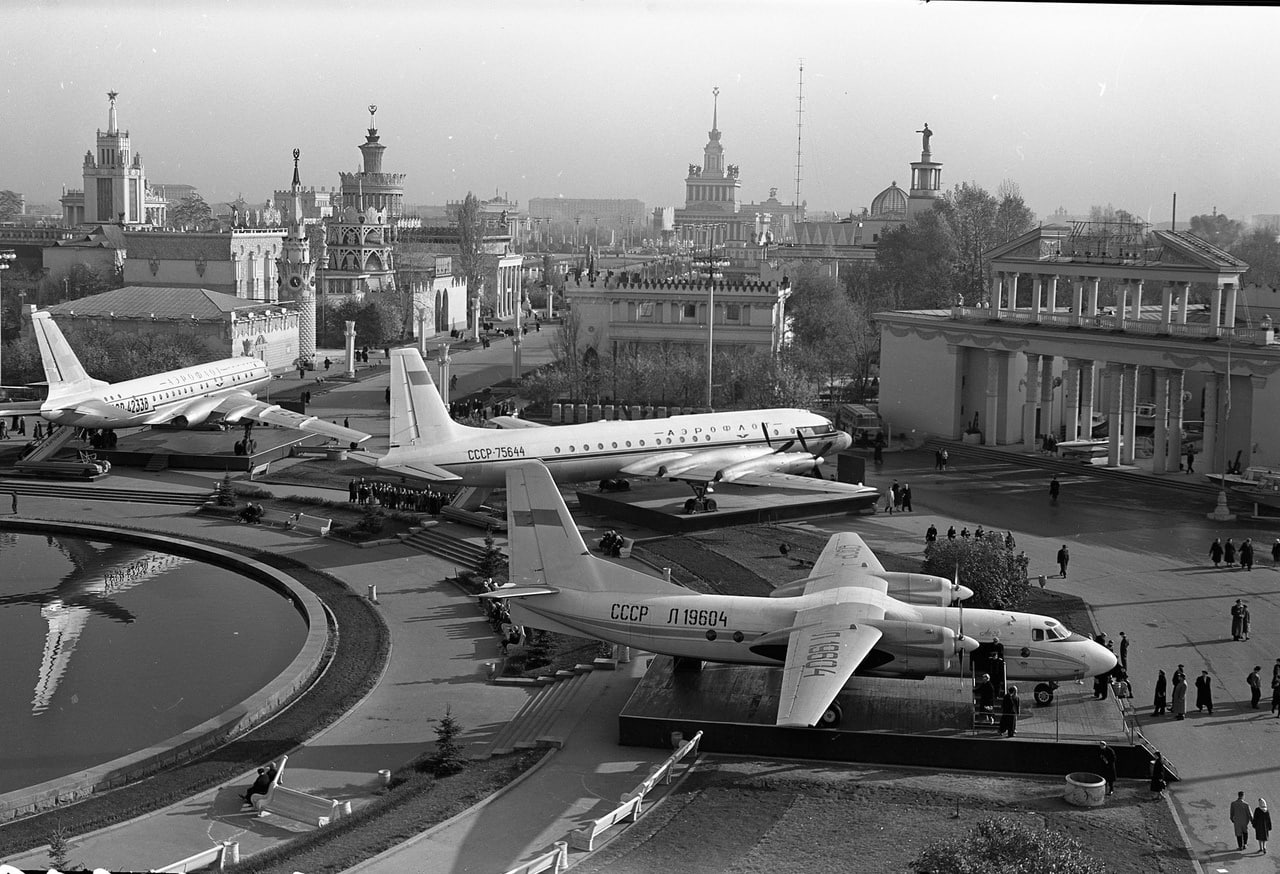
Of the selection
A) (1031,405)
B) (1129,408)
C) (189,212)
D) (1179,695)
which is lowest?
(1179,695)

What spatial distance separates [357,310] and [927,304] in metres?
37.6

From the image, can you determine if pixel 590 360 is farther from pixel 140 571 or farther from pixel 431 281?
pixel 431 281

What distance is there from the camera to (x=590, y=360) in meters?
68.3

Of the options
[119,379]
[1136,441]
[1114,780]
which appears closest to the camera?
[1114,780]

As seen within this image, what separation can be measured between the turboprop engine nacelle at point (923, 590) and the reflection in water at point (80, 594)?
1677 cm

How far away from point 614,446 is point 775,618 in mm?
18118

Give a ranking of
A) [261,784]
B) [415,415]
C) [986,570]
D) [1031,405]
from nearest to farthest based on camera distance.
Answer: [261,784]
[986,570]
[415,415]
[1031,405]

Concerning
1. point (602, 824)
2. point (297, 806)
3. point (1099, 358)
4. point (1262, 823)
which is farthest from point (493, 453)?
point (1262, 823)

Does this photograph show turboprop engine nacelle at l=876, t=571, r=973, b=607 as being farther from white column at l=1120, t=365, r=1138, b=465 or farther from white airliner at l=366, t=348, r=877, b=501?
white column at l=1120, t=365, r=1138, b=465

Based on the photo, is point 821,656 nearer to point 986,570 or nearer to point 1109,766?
point 1109,766

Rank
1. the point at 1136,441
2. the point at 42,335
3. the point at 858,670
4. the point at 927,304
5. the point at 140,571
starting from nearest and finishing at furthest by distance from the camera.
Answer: the point at 858,670 < the point at 140,571 < the point at 42,335 < the point at 1136,441 < the point at 927,304

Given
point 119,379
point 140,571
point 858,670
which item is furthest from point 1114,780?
point 119,379

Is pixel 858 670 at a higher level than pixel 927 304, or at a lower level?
lower

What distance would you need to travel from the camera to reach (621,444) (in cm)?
4412
